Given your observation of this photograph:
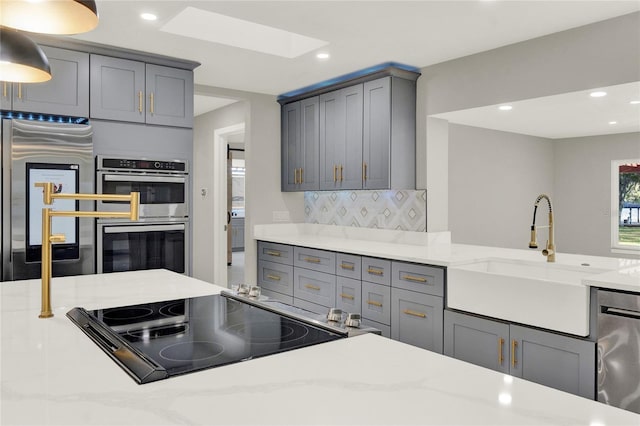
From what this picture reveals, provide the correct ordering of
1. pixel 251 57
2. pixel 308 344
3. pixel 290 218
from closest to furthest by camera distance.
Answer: pixel 308 344
pixel 251 57
pixel 290 218

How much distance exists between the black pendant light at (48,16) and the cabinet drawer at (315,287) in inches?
119

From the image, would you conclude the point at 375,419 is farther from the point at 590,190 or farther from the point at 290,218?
the point at 590,190

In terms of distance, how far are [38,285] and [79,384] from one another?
4.18 feet

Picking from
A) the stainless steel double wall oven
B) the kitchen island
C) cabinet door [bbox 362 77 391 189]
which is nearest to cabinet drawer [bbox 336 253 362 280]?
cabinet door [bbox 362 77 391 189]

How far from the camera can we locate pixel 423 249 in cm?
383

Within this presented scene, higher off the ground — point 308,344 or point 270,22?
point 270,22

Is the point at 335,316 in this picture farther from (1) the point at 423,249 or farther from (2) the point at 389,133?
(2) the point at 389,133

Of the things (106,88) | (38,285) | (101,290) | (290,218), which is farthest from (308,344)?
(290,218)

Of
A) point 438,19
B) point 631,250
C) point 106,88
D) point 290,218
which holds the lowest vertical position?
point 631,250

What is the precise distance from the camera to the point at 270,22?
303 cm

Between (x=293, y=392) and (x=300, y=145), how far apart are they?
4.12 m

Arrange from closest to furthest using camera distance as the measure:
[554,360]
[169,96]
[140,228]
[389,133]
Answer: [554,360] < [140,228] < [169,96] < [389,133]

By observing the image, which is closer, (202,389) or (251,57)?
(202,389)

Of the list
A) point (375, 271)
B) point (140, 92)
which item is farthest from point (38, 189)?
point (375, 271)
